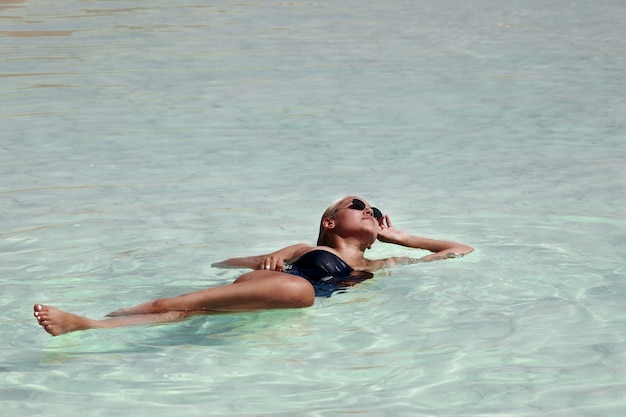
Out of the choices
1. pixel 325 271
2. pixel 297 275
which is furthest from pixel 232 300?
pixel 325 271

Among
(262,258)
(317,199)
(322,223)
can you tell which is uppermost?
(322,223)

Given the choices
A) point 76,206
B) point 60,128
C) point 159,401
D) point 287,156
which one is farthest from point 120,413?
point 60,128

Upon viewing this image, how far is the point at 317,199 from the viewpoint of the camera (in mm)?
7309

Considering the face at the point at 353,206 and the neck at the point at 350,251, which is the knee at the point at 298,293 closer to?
the neck at the point at 350,251

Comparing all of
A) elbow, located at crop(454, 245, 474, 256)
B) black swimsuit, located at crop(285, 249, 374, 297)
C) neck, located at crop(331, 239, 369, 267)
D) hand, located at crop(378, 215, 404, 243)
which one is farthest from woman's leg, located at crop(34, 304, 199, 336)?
elbow, located at crop(454, 245, 474, 256)

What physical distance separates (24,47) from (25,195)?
19.4 feet

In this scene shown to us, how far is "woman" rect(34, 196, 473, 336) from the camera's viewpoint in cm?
480

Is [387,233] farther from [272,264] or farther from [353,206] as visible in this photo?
[272,264]

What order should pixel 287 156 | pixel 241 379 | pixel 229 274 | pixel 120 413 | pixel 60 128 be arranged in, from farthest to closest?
pixel 60 128 < pixel 287 156 < pixel 229 274 < pixel 241 379 < pixel 120 413

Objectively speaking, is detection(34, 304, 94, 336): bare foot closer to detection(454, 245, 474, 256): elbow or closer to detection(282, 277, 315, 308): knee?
detection(282, 277, 315, 308): knee

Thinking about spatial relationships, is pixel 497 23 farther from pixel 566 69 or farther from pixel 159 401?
pixel 159 401

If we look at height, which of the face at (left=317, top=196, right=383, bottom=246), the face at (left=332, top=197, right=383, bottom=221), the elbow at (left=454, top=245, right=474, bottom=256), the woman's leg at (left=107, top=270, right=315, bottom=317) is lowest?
the elbow at (left=454, top=245, right=474, bottom=256)

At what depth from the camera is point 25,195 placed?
7.37 metres

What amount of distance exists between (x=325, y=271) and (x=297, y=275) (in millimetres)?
162
